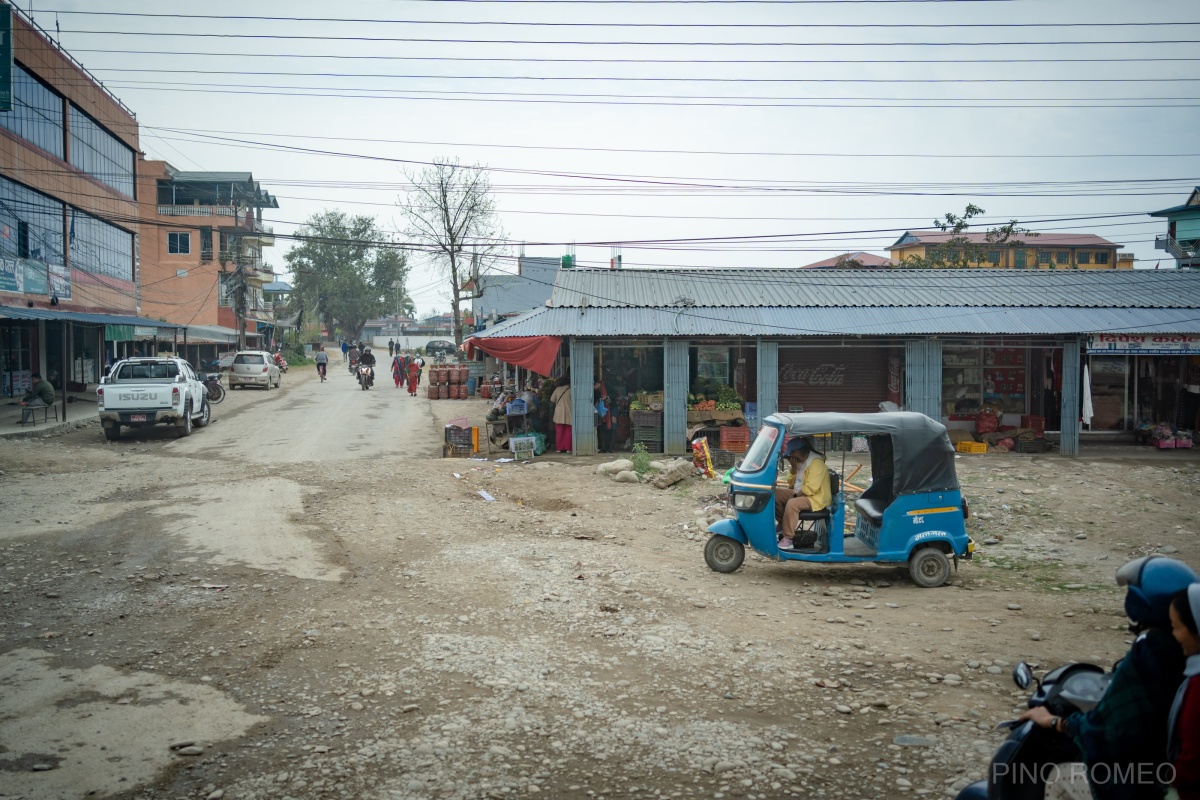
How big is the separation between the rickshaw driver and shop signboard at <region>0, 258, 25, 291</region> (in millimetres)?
25621

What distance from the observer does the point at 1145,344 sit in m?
20.3

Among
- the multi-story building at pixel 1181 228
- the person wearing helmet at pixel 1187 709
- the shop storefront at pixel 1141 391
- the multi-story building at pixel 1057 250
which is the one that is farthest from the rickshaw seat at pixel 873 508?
the multi-story building at pixel 1057 250

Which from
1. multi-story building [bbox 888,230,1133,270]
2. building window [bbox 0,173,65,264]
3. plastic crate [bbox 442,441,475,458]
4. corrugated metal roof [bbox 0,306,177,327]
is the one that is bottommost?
plastic crate [bbox 442,441,475,458]

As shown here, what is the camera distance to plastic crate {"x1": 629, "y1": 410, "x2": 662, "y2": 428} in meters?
19.6

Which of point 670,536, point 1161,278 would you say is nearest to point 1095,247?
point 1161,278

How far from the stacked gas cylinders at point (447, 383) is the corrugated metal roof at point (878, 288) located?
12176mm

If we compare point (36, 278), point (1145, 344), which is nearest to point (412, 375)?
point (36, 278)

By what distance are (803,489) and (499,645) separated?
13.3 ft

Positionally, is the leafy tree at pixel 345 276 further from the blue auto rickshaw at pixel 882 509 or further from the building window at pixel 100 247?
the blue auto rickshaw at pixel 882 509

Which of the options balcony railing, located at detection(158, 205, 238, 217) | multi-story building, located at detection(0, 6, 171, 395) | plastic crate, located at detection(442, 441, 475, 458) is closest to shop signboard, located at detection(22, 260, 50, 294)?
multi-story building, located at detection(0, 6, 171, 395)

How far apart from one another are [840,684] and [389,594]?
451 centimetres

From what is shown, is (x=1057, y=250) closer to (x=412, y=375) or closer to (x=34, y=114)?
(x=412, y=375)

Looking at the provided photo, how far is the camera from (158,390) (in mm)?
20422

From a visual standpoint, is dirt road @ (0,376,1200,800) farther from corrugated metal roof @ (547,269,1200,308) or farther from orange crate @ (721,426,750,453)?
corrugated metal roof @ (547,269,1200,308)
